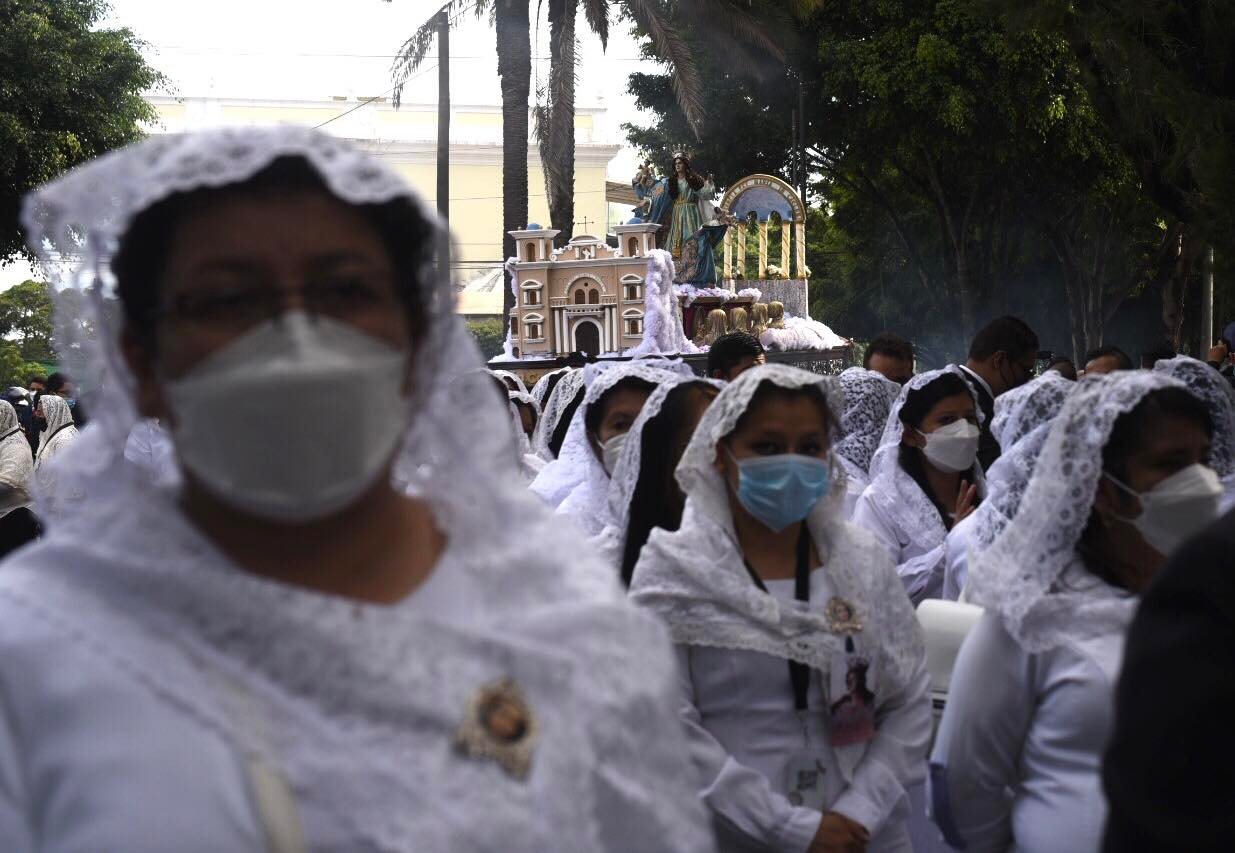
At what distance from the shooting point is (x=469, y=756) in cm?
173

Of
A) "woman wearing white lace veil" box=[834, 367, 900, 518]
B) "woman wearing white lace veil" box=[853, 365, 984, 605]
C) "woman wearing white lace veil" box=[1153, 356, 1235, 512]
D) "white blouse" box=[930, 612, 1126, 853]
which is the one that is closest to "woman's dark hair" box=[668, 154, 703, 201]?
"woman wearing white lace veil" box=[834, 367, 900, 518]

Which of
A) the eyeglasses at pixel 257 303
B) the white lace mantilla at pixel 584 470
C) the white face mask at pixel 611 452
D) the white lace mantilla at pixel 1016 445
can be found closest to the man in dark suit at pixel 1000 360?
the white lace mantilla at pixel 1016 445

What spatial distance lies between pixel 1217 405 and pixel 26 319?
3868cm

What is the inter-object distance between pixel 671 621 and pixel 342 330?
2.10m

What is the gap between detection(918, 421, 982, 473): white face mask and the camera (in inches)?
250

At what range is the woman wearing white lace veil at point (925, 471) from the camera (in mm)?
6309

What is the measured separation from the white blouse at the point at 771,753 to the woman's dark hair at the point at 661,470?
0.78m

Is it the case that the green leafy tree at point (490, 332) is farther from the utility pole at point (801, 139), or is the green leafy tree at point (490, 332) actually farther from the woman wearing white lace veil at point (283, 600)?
the woman wearing white lace veil at point (283, 600)

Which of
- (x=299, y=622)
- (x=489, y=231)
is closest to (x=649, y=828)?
(x=299, y=622)

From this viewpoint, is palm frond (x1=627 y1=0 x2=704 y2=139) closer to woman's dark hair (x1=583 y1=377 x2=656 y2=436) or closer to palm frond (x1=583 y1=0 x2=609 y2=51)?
palm frond (x1=583 y1=0 x2=609 y2=51)

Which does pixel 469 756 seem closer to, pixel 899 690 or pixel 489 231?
pixel 899 690

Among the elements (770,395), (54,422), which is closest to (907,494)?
(770,395)

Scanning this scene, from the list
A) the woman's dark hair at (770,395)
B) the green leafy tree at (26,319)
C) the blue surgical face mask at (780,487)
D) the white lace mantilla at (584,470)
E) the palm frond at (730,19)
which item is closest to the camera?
the blue surgical face mask at (780,487)

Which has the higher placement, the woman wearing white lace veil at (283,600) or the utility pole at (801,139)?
the utility pole at (801,139)
